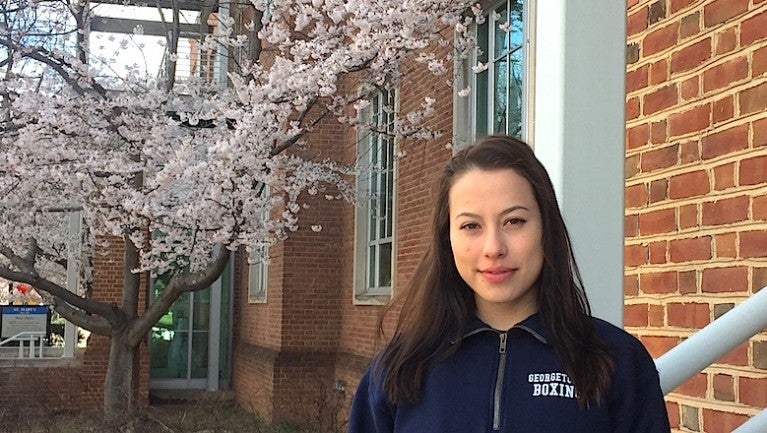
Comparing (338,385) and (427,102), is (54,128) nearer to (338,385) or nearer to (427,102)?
(427,102)

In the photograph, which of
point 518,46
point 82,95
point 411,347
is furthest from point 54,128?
point 411,347

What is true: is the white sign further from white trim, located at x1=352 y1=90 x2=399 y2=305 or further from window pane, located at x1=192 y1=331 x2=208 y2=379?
white trim, located at x1=352 y1=90 x2=399 y2=305

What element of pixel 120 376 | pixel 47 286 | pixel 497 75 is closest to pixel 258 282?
pixel 120 376

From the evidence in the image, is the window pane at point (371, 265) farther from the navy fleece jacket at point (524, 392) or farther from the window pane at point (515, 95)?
the navy fleece jacket at point (524, 392)

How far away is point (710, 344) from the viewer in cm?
182

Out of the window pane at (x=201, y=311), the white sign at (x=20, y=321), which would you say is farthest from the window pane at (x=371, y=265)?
the white sign at (x=20, y=321)

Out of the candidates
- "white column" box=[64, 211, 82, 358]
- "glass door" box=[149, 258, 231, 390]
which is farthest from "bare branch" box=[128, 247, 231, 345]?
"glass door" box=[149, 258, 231, 390]

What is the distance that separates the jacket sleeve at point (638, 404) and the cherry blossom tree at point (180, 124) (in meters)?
7.33

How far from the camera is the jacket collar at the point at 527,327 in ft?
5.47

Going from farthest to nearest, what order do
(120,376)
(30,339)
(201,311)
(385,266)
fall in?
(201,311) → (30,339) → (385,266) → (120,376)

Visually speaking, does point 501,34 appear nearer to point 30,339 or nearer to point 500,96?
point 500,96

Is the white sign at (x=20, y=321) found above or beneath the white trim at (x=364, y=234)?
beneath

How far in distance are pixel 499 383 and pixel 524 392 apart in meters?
0.05

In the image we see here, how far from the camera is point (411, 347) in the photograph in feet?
5.76
